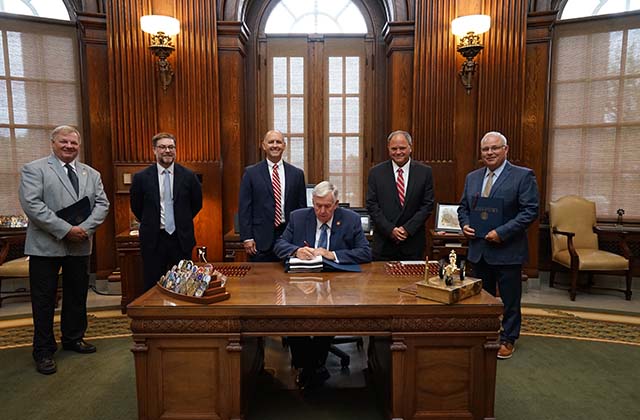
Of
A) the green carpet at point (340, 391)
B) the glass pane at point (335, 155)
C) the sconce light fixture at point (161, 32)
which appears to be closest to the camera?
the green carpet at point (340, 391)

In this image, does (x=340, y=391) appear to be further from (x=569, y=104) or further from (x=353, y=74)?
(x=569, y=104)

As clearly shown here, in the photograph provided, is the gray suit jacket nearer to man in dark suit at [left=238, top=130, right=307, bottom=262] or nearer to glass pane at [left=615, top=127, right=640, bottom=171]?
man in dark suit at [left=238, top=130, right=307, bottom=262]

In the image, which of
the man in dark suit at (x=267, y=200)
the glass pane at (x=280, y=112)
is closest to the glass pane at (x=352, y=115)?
the glass pane at (x=280, y=112)

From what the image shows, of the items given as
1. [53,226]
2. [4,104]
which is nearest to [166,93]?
[4,104]

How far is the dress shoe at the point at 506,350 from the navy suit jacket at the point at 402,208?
0.90 meters

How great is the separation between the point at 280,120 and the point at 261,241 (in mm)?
2481

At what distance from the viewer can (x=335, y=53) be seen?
17.0 feet

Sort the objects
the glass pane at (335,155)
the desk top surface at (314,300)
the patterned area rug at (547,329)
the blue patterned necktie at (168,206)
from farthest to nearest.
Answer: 1. the glass pane at (335,155)
2. the patterned area rug at (547,329)
3. the blue patterned necktie at (168,206)
4. the desk top surface at (314,300)

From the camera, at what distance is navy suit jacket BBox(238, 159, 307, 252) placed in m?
3.16

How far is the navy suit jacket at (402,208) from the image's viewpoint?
126 inches

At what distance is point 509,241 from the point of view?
293 centimetres

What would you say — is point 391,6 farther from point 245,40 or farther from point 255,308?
point 255,308

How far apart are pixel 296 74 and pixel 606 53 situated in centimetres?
362

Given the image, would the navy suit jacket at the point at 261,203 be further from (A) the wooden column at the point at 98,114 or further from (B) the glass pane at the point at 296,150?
(A) the wooden column at the point at 98,114
